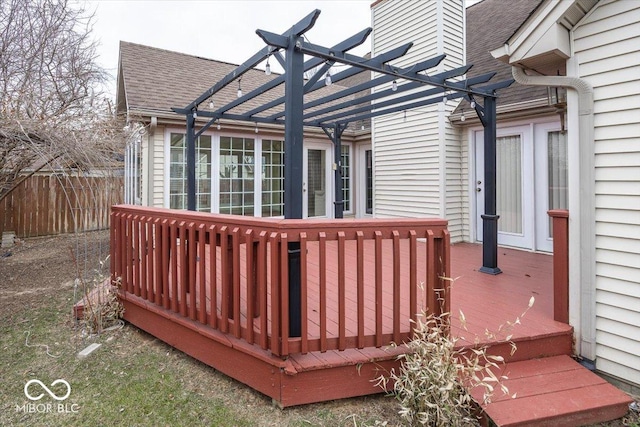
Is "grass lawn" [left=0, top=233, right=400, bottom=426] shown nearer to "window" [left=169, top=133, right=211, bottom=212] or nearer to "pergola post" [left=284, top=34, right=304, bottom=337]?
"pergola post" [left=284, top=34, right=304, bottom=337]

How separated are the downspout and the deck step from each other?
278 mm

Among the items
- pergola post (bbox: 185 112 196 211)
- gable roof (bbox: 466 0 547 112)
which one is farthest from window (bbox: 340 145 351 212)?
pergola post (bbox: 185 112 196 211)

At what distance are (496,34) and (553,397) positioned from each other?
732 centimetres

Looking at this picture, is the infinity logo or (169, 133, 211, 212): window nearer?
the infinity logo

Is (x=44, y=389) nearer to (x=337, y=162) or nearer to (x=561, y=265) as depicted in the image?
(x=561, y=265)

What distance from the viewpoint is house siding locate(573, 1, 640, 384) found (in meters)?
2.25

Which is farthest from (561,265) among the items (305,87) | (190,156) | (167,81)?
(167,81)

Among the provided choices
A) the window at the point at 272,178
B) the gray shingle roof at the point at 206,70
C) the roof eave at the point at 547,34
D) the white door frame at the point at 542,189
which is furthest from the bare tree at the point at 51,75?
the white door frame at the point at 542,189

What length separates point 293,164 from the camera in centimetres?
219

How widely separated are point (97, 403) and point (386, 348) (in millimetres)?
1862

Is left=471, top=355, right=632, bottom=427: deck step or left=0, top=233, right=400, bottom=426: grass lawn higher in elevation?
left=471, top=355, right=632, bottom=427: deck step

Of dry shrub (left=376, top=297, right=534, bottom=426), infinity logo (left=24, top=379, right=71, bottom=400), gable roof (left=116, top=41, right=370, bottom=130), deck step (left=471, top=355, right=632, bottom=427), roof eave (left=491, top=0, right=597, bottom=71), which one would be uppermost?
gable roof (left=116, top=41, right=370, bottom=130)

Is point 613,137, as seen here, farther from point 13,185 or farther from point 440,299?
point 13,185

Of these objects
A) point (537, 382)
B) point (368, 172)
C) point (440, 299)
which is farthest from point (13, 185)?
point (537, 382)
